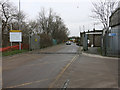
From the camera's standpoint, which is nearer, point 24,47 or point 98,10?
point 98,10

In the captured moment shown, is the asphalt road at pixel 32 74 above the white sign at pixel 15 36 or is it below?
below

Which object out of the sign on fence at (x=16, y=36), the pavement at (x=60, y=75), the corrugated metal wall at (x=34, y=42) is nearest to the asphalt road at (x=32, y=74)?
the pavement at (x=60, y=75)

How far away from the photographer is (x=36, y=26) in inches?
2234

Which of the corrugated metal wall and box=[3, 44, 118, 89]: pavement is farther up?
the corrugated metal wall

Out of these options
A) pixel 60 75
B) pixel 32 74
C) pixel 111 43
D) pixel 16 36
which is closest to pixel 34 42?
pixel 16 36

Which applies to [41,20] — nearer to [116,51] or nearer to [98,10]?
[98,10]

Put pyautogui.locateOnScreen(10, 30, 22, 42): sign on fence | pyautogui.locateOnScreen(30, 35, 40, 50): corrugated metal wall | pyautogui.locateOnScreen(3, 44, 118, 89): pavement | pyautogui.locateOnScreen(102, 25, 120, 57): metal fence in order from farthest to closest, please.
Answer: pyautogui.locateOnScreen(30, 35, 40, 50): corrugated metal wall
pyautogui.locateOnScreen(10, 30, 22, 42): sign on fence
pyautogui.locateOnScreen(102, 25, 120, 57): metal fence
pyautogui.locateOnScreen(3, 44, 118, 89): pavement

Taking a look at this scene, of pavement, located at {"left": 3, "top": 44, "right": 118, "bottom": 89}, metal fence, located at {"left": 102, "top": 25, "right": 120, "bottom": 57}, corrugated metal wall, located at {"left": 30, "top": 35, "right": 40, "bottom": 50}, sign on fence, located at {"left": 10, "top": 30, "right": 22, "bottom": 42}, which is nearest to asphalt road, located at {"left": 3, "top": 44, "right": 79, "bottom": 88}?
pavement, located at {"left": 3, "top": 44, "right": 118, "bottom": 89}

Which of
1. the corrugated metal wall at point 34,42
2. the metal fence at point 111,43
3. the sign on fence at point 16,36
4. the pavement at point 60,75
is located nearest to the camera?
the pavement at point 60,75

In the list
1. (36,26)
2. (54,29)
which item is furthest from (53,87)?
(54,29)

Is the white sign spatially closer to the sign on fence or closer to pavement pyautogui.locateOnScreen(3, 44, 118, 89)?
the sign on fence

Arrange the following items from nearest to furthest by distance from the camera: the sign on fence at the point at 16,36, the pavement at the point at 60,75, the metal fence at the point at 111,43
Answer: the pavement at the point at 60,75
the metal fence at the point at 111,43
the sign on fence at the point at 16,36

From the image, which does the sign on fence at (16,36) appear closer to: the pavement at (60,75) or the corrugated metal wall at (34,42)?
the corrugated metal wall at (34,42)

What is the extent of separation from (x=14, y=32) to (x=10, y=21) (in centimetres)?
1070
